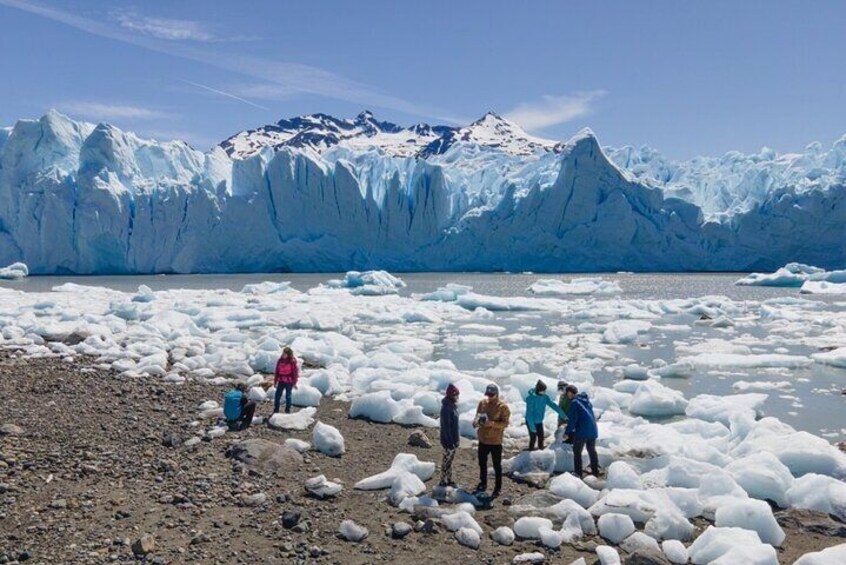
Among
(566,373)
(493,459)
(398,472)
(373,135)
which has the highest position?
(373,135)

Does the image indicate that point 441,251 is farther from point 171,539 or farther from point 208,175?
point 171,539

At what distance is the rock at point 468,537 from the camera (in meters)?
4.85

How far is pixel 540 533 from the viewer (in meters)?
4.98

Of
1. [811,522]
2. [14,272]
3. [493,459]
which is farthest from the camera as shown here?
[14,272]

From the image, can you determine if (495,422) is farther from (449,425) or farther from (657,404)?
(657,404)

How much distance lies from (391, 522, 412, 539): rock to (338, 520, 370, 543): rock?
20 cm

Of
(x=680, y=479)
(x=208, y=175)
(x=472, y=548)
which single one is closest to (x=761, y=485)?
(x=680, y=479)

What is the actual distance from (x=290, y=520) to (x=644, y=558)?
2.51 meters

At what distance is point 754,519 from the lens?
5133 millimetres

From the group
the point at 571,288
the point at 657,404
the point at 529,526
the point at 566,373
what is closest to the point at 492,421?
the point at 529,526

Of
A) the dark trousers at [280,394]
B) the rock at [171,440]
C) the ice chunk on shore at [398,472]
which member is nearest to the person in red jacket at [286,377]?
the dark trousers at [280,394]

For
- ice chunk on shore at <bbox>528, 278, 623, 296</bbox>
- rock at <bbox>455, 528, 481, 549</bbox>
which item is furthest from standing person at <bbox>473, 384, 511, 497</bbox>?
ice chunk on shore at <bbox>528, 278, 623, 296</bbox>

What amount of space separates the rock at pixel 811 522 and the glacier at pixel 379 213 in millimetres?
35817

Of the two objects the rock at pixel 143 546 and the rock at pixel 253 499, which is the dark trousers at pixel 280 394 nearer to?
the rock at pixel 253 499
